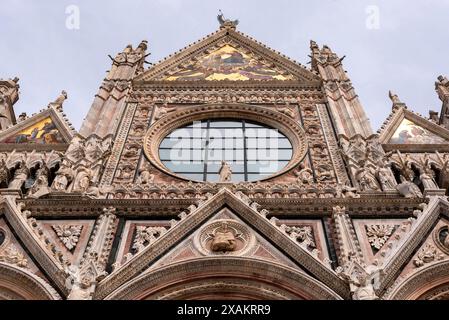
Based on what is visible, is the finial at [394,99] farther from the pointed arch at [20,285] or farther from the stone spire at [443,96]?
the pointed arch at [20,285]

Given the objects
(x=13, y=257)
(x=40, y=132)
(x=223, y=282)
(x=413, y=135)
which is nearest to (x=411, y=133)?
(x=413, y=135)

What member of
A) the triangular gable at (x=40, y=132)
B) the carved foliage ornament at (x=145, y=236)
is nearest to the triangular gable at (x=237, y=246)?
the carved foliage ornament at (x=145, y=236)

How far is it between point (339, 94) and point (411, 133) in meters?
2.45

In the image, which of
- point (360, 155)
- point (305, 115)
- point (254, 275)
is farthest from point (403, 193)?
point (305, 115)

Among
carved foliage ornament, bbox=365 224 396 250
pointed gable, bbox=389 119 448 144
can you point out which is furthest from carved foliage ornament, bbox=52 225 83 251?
pointed gable, bbox=389 119 448 144

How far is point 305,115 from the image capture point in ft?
53.1

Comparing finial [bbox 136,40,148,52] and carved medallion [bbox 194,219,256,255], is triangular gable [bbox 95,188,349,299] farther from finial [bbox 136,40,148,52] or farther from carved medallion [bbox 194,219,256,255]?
finial [bbox 136,40,148,52]

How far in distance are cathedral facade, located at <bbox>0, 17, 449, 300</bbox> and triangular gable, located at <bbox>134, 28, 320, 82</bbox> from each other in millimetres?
256

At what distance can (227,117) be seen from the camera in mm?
16531

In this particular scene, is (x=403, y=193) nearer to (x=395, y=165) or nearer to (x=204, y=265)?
(x=395, y=165)

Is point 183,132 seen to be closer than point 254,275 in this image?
No

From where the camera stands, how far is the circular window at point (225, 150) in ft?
45.9

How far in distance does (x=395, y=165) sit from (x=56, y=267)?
26.5 ft

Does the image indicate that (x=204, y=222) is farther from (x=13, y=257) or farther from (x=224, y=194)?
(x=13, y=257)
